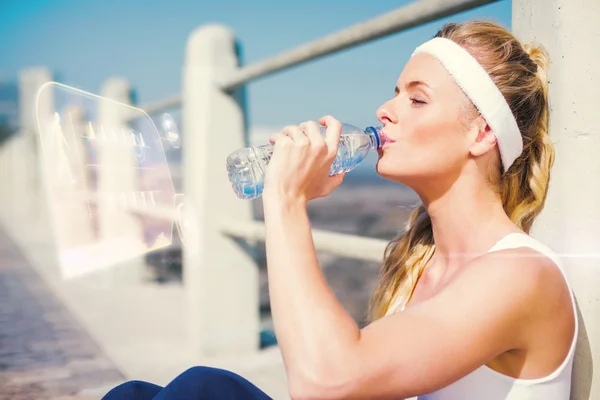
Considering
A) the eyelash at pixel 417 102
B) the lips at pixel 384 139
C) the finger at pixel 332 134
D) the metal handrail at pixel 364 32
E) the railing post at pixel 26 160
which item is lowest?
the railing post at pixel 26 160

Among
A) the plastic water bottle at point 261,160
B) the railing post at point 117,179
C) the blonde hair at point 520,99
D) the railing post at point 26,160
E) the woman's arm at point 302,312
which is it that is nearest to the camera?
the woman's arm at point 302,312

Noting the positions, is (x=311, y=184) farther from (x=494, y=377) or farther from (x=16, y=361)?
(x=16, y=361)

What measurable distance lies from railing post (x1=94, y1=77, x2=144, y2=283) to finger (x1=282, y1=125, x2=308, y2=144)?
99.4 inches

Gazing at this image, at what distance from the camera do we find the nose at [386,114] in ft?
3.84

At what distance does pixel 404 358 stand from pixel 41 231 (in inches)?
277

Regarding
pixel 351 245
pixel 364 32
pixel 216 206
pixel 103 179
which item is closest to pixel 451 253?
pixel 351 245

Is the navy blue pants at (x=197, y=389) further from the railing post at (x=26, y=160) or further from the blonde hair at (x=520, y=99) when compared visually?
the railing post at (x=26, y=160)

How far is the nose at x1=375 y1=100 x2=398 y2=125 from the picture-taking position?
1.17 meters

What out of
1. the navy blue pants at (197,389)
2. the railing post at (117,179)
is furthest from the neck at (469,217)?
the railing post at (117,179)

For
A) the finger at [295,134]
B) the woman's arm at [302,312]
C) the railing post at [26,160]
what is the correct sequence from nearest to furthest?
the woman's arm at [302,312] → the finger at [295,134] → the railing post at [26,160]

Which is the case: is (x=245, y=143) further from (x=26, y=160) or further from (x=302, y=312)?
(x=26, y=160)

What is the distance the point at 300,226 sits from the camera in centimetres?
99

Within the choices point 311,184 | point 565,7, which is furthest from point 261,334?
point 565,7

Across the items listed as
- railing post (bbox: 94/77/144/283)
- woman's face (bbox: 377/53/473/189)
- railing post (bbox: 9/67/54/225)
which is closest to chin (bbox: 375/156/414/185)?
woman's face (bbox: 377/53/473/189)
